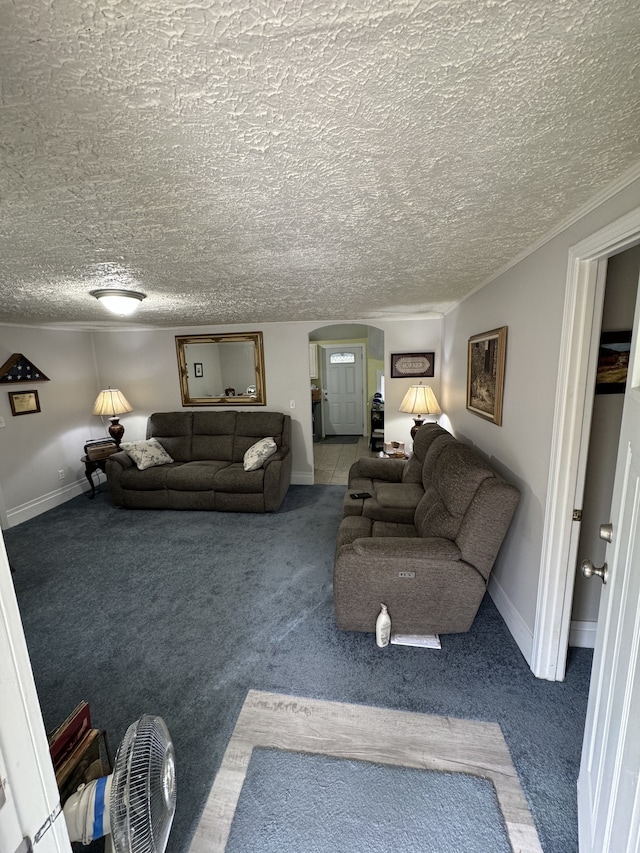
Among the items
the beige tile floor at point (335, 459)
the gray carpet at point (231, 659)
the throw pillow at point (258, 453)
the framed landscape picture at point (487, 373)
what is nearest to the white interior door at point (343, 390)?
the beige tile floor at point (335, 459)

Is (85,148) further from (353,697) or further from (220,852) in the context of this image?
(353,697)

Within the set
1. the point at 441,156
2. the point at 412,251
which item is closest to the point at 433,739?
the point at 441,156

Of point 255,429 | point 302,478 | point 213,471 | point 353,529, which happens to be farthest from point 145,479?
point 353,529

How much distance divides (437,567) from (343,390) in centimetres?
592

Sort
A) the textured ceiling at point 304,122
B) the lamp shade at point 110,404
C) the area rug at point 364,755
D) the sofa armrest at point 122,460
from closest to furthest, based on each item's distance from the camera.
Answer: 1. the textured ceiling at point 304,122
2. the area rug at point 364,755
3. the sofa armrest at point 122,460
4. the lamp shade at point 110,404

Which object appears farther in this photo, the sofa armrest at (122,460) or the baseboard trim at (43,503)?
the sofa armrest at (122,460)

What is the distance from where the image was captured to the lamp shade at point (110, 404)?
435 centimetres

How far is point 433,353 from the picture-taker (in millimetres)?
4223

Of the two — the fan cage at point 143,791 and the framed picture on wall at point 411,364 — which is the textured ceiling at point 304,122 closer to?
the fan cage at point 143,791

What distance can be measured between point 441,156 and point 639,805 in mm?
1605

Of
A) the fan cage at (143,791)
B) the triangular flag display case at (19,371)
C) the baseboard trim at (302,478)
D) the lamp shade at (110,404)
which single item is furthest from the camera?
the baseboard trim at (302,478)

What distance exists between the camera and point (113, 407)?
4.39m

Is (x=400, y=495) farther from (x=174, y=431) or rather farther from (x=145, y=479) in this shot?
(x=174, y=431)

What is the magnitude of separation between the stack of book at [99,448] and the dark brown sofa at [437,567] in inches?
145
